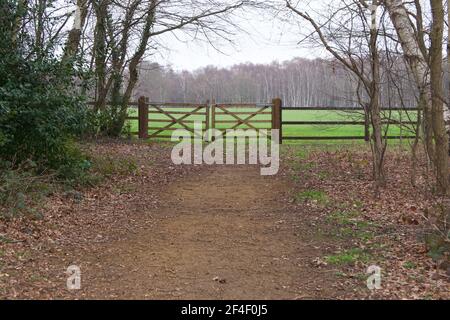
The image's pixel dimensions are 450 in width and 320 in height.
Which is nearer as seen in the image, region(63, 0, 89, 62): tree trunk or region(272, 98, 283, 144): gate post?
region(63, 0, 89, 62): tree trunk

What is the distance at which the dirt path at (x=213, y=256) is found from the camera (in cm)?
529

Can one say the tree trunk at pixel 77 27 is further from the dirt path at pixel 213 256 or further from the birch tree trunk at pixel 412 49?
the birch tree trunk at pixel 412 49

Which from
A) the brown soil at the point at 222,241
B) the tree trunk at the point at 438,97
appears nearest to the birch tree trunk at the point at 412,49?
the tree trunk at the point at 438,97

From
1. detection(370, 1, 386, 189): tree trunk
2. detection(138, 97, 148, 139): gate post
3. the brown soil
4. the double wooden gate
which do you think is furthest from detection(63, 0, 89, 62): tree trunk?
the double wooden gate

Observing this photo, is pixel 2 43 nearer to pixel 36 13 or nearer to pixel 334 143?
pixel 36 13

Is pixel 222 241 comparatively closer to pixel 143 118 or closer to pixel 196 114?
pixel 196 114

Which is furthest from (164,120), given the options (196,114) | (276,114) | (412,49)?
(412,49)

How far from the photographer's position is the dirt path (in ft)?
17.4

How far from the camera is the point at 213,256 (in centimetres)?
649

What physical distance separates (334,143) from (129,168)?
10.2 meters

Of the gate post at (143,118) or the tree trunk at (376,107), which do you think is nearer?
the tree trunk at (376,107)

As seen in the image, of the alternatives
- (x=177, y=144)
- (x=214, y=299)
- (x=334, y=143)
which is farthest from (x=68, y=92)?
(x=334, y=143)

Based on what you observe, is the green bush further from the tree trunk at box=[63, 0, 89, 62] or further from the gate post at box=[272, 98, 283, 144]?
the gate post at box=[272, 98, 283, 144]

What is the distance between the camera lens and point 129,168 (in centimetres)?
1248
